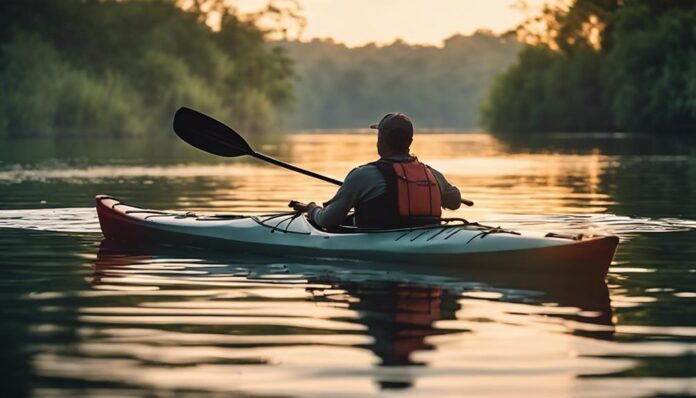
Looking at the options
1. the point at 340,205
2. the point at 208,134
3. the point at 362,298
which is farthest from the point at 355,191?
the point at 208,134

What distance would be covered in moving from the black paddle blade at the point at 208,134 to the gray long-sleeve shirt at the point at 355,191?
2.17 metres

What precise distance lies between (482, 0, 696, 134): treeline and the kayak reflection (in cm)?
3860

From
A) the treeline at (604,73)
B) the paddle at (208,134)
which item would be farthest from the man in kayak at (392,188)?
the treeline at (604,73)

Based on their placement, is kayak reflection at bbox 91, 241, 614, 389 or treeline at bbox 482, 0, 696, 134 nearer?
kayak reflection at bbox 91, 241, 614, 389

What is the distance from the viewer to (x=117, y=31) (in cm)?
7919

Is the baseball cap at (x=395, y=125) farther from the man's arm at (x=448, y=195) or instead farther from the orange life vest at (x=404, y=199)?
the man's arm at (x=448, y=195)

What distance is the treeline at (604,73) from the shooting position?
51594 mm

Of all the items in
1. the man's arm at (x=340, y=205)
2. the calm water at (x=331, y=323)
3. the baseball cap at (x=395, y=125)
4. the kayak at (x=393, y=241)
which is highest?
the baseball cap at (x=395, y=125)

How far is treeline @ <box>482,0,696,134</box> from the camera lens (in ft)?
169

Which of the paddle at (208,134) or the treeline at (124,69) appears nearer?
the paddle at (208,134)

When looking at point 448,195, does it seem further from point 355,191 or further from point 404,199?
point 355,191

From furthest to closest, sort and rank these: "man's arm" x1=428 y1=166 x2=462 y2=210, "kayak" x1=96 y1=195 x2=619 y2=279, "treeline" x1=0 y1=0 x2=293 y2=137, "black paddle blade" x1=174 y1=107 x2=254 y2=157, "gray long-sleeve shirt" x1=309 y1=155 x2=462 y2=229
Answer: "treeline" x1=0 y1=0 x2=293 y2=137, "black paddle blade" x1=174 y1=107 x2=254 y2=157, "man's arm" x1=428 y1=166 x2=462 y2=210, "gray long-sleeve shirt" x1=309 y1=155 x2=462 y2=229, "kayak" x1=96 y1=195 x2=619 y2=279

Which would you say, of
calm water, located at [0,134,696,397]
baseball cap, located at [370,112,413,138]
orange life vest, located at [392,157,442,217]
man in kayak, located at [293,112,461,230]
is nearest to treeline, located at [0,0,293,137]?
calm water, located at [0,134,696,397]

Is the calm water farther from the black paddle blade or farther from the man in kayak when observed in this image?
the black paddle blade
